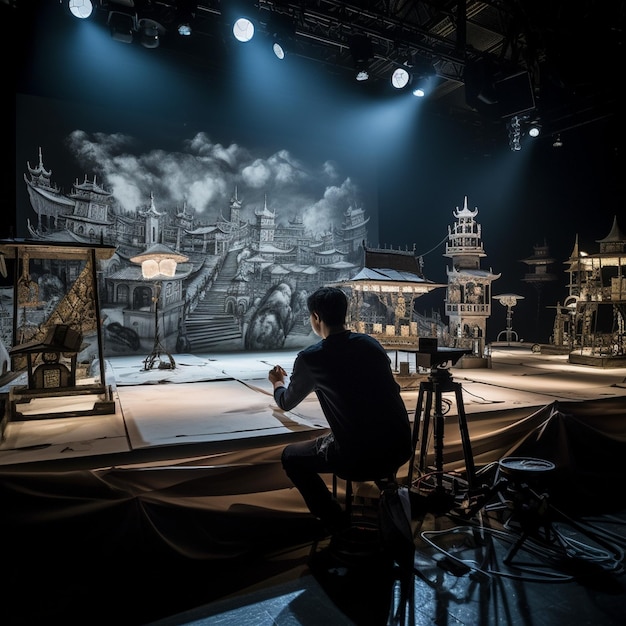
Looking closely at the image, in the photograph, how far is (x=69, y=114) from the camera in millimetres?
9289

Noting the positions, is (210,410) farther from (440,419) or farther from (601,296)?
(601,296)

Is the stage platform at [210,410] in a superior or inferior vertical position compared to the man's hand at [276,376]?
inferior

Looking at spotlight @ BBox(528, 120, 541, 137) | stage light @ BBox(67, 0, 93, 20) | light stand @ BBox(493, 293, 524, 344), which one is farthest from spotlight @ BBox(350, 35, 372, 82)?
light stand @ BBox(493, 293, 524, 344)

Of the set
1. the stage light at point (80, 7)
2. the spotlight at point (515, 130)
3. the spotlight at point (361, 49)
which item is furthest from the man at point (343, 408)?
the spotlight at point (515, 130)

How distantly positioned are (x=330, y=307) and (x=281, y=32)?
22.0 feet

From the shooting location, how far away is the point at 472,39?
9.88m

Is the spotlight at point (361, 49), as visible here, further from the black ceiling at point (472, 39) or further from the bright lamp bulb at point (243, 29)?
the bright lamp bulb at point (243, 29)

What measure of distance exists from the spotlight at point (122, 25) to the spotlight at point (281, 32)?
2.11m

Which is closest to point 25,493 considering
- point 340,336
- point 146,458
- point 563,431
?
point 146,458

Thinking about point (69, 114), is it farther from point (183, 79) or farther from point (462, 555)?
point (462, 555)

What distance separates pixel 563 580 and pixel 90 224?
9.59 meters

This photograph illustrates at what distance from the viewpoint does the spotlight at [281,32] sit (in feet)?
24.4

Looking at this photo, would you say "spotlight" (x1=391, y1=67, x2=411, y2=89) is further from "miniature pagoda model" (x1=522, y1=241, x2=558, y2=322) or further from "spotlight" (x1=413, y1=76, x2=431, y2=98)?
"miniature pagoda model" (x1=522, y1=241, x2=558, y2=322)

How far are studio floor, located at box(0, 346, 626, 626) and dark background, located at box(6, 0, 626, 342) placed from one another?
7563mm
